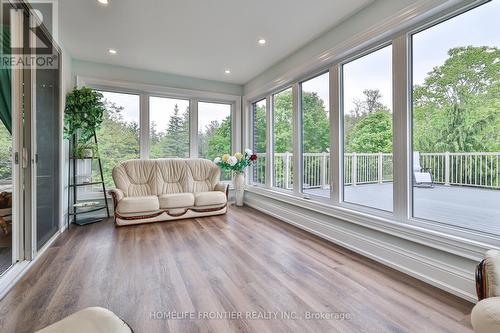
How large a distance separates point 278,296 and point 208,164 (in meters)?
3.44

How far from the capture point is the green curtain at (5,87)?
2068 millimetres

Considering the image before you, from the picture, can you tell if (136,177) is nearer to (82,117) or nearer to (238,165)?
(82,117)

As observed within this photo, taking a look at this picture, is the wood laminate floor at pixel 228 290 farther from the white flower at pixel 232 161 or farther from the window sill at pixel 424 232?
the white flower at pixel 232 161

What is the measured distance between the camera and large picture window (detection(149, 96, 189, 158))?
16.1 feet

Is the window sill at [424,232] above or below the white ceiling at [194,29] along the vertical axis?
below

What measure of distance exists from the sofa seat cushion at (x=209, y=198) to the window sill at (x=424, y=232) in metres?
1.90

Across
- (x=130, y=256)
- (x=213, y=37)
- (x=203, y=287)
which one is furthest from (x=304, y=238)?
(x=213, y=37)

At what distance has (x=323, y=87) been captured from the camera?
3.48 metres

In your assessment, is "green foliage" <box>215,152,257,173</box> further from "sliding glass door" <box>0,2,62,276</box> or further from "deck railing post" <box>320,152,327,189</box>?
"sliding glass door" <box>0,2,62,276</box>

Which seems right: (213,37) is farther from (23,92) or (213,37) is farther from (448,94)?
(448,94)

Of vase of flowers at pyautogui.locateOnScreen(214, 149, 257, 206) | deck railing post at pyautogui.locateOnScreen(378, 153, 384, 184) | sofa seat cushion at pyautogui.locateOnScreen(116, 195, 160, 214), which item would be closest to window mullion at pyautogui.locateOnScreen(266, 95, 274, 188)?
vase of flowers at pyautogui.locateOnScreen(214, 149, 257, 206)

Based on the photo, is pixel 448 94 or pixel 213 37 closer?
pixel 448 94

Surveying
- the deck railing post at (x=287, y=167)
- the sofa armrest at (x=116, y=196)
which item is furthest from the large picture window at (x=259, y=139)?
the sofa armrest at (x=116, y=196)

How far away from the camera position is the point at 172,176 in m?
4.63
